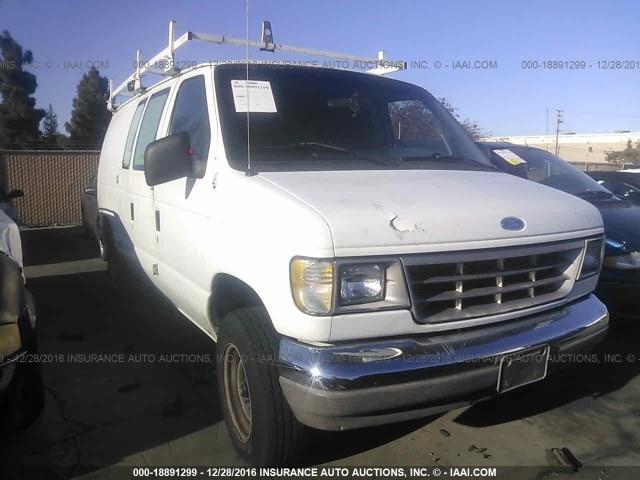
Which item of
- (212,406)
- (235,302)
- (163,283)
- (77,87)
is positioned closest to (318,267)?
(235,302)

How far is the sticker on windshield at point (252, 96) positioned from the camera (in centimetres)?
319

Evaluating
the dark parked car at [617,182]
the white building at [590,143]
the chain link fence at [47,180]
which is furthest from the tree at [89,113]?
the white building at [590,143]

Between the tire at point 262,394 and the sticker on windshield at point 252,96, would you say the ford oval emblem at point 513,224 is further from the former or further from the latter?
the sticker on windshield at point 252,96

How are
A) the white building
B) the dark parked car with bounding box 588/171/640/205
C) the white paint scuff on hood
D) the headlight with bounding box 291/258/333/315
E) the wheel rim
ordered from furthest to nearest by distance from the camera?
the white building, the dark parked car with bounding box 588/171/640/205, the white paint scuff on hood, the wheel rim, the headlight with bounding box 291/258/333/315

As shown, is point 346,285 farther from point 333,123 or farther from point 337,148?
point 333,123

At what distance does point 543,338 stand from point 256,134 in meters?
1.92

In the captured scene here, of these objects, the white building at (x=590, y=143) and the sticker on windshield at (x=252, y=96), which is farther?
the white building at (x=590, y=143)

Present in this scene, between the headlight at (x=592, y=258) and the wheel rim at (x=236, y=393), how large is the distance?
1.93 meters

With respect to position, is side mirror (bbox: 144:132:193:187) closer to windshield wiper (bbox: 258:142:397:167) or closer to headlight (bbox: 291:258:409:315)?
windshield wiper (bbox: 258:142:397:167)

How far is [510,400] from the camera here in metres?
3.64

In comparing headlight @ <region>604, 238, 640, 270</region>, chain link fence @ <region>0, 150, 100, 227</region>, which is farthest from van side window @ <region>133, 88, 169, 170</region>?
chain link fence @ <region>0, 150, 100, 227</region>

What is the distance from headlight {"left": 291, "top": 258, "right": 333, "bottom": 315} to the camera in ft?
7.48

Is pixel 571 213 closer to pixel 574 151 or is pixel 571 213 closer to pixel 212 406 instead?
pixel 212 406

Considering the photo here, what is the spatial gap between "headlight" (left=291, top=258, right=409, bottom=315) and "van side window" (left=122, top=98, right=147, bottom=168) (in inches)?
Answer: 122
